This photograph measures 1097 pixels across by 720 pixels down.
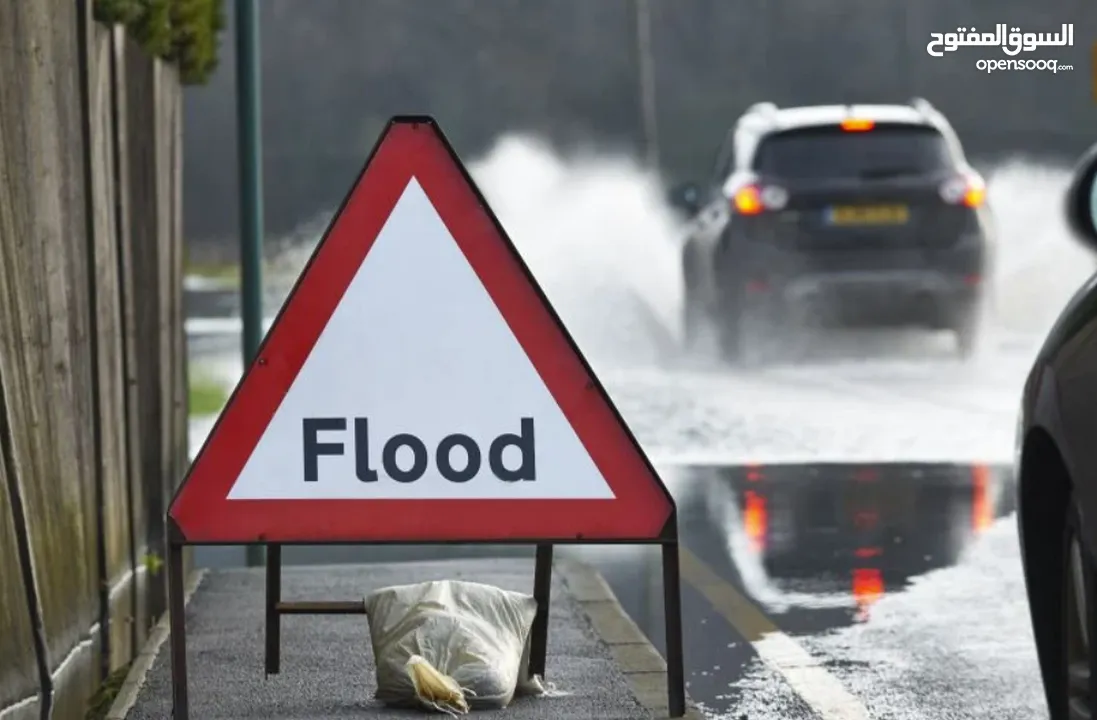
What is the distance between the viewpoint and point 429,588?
21.4 ft

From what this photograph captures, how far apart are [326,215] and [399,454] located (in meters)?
19.6

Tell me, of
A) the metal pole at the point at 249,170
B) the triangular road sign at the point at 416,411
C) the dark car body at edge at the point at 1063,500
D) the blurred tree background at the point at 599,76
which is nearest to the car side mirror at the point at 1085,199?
the dark car body at edge at the point at 1063,500

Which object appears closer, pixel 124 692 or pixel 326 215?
pixel 124 692

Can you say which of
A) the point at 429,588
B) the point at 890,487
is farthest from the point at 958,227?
the point at 429,588

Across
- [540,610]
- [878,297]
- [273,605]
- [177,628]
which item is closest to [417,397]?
[177,628]

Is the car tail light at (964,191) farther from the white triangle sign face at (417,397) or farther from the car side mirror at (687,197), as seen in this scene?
the white triangle sign face at (417,397)

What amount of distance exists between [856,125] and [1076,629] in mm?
12723

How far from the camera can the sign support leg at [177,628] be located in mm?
5758

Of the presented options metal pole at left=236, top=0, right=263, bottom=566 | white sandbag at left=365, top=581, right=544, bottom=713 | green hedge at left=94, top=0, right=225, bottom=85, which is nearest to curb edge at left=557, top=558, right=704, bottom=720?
white sandbag at left=365, top=581, right=544, bottom=713

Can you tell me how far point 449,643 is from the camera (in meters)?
6.37

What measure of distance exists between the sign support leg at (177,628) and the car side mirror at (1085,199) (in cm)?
203

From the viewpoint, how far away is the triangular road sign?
5746 millimetres

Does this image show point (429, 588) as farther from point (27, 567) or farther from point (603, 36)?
point (603, 36)

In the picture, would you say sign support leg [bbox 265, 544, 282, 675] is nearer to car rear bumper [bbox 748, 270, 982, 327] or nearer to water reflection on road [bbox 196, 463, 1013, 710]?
water reflection on road [bbox 196, 463, 1013, 710]
